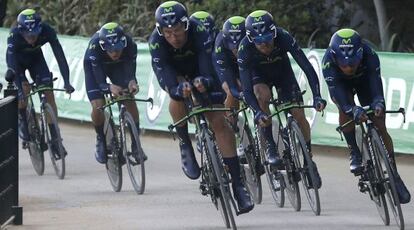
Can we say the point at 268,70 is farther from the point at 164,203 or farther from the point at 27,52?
the point at 27,52

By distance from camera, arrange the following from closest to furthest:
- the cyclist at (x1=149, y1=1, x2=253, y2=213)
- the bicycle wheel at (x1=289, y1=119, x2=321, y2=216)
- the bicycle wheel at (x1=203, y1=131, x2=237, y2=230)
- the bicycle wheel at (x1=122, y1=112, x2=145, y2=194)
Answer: the bicycle wheel at (x1=203, y1=131, x2=237, y2=230) < the cyclist at (x1=149, y1=1, x2=253, y2=213) < the bicycle wheel at (x1=289, y1=119, x2=321, y2=216) < the bicycle wheel at (x1=122, y1=112, x2=145, y2=194)

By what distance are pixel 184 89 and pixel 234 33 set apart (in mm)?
3130

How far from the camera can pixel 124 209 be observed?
13.5 meters

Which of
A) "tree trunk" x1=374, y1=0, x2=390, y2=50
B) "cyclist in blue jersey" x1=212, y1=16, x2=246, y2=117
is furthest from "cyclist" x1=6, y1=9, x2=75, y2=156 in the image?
"tree trunk" x1=374, y1=0, x2=390, y2=50

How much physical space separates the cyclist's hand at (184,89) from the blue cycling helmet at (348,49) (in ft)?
4.34

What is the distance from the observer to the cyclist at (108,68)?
14.7m

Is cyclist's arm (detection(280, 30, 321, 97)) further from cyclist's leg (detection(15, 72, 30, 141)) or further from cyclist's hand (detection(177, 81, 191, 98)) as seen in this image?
cyclist's leg (detection(15, 72, 30, 141))

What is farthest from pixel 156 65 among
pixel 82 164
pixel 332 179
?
pixel 82 164

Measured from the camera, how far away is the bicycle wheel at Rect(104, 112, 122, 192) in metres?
15.0

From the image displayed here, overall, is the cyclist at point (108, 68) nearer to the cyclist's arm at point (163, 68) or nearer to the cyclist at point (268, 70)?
the cyclist at point (268, 70)

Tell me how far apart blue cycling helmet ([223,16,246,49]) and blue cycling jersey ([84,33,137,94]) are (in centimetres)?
104

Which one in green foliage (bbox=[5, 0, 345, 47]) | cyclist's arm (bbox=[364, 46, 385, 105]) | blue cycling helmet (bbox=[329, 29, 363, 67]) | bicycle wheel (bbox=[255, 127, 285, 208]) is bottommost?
green foliage (bbox=[5, 0, 345, 47])

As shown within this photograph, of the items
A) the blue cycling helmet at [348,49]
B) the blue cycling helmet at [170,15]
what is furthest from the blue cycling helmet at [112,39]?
the blue cycling helmet at [348,49]

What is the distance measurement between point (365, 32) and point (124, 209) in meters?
12.7
